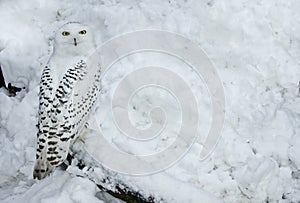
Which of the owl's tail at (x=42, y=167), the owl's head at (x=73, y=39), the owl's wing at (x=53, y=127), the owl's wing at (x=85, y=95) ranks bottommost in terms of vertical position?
the owl's tail at (x=42, y=167)

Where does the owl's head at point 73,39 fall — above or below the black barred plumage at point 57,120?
above

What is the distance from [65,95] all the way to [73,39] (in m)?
0.54

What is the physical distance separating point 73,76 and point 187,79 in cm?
135

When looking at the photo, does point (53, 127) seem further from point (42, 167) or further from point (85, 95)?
point (85, 95)

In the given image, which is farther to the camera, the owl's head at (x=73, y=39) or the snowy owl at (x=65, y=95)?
the owl's head at (x=73, y=39)

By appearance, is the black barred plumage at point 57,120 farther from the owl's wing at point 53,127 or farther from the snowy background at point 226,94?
the snowy background at point 226,94

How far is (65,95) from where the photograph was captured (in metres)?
3.83

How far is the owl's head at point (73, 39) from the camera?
3979 millimetres

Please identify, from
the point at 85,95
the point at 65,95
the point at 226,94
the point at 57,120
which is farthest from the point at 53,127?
the point at 226,94

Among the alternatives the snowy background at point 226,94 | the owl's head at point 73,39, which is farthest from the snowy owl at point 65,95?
the snowy background at point 226,94

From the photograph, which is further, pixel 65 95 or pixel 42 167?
pixel 65 95

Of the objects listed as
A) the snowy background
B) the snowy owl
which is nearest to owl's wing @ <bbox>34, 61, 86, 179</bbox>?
the snowy owl

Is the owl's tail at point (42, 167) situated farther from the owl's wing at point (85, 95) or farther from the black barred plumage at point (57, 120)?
the owl's wing at point (85, 95)

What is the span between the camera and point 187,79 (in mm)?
4746
